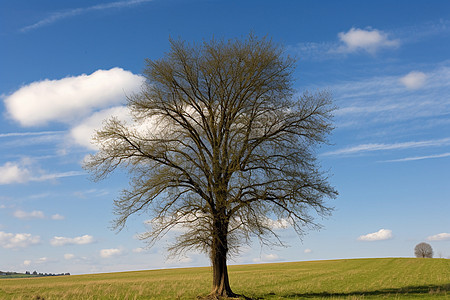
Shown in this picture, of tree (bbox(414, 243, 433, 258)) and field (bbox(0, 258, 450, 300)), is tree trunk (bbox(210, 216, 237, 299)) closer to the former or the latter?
field (bbox(0, 258, 450, 300))

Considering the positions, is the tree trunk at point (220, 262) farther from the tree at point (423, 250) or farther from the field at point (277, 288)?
the tree at point (423, 250)

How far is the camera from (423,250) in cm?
10575

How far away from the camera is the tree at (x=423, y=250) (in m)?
105

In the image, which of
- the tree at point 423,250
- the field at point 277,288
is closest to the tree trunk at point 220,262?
the field at point 277,288

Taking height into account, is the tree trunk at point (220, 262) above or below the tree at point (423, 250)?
above

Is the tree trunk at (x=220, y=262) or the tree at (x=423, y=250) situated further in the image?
the tree at (x=423, y=250)

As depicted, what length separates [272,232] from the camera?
18.5 m

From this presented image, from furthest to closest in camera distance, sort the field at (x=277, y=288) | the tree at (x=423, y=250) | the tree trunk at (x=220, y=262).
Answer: the tree at (x=423, y=250) < the field at (x=277, y=288) < the tree trunk at (x=220, y=262)

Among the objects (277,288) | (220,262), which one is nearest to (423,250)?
(277,288)

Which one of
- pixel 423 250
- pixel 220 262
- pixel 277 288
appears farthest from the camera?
pixel 423 250

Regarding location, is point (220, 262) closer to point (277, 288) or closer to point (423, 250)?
point (277, 288)

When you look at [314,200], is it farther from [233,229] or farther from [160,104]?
[160,104]

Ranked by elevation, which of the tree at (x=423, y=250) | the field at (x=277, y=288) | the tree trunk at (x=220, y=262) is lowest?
the tree at (x=423, y=250)

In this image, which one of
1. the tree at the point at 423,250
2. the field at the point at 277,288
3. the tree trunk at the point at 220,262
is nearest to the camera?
the tree trunk at the point at 220,262
